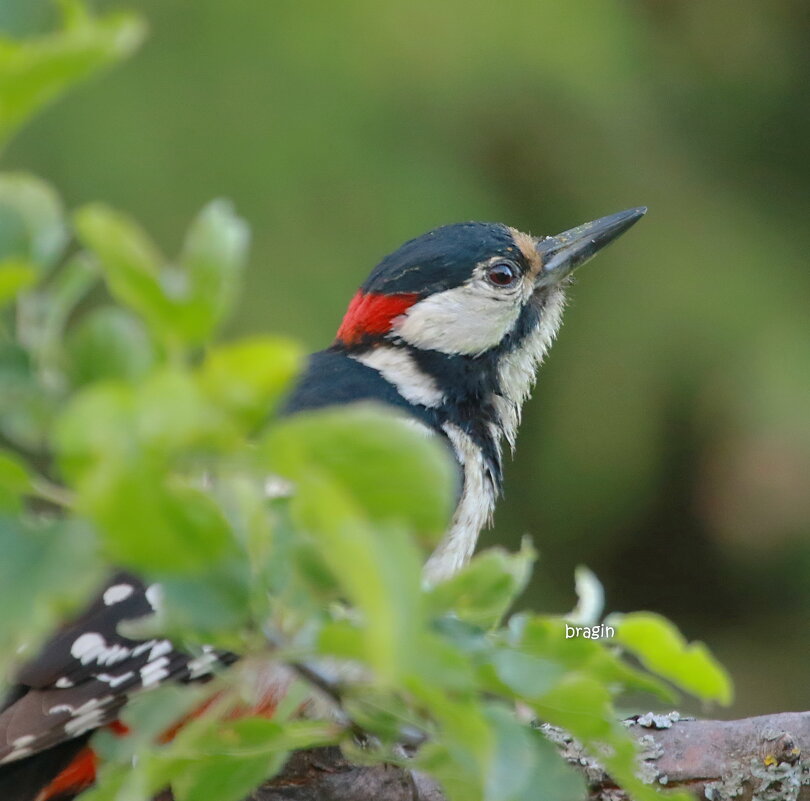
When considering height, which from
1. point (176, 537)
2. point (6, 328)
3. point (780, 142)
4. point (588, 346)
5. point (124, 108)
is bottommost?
point (588, 346)

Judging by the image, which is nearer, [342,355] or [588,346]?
[342,355]

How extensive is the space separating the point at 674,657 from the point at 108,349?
18.0 inches

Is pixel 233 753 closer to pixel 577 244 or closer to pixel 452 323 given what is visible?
pixel 452 323

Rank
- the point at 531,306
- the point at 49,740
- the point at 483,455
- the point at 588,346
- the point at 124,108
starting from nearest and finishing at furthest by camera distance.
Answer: the point at 49,740, the point at 483,455, the point at 531,306, the point at 124,108, the point at 588,346

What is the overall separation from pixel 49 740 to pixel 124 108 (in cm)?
221

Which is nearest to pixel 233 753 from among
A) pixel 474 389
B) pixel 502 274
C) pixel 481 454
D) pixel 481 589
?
pixel 481 589

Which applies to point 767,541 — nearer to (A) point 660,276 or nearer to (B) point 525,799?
(A) point 660,276

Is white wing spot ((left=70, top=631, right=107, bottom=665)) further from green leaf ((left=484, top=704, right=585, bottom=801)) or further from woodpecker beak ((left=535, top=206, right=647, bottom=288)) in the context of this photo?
woodpecker beak ((left=535, top=206, right=647, bottom=288))

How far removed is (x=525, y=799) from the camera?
88 cm

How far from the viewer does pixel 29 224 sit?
76cm

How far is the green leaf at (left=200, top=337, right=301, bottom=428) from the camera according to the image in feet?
2.13

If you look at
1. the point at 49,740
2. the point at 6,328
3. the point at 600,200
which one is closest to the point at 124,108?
the point at 600,200

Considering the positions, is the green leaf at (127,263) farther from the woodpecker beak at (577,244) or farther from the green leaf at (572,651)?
the woodpecker beak at (577,244)

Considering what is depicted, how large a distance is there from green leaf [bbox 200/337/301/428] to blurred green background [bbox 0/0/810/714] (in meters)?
2.96
